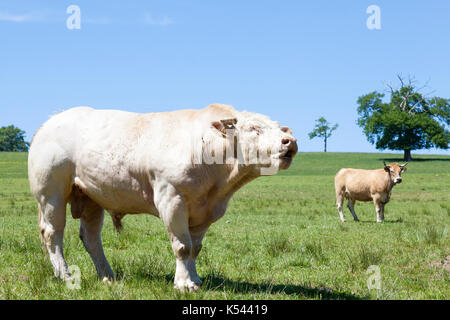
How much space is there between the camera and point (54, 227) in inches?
240

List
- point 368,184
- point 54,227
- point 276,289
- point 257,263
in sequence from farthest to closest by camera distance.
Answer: point 368,184, point 257,263, point 54,227, point 276,289

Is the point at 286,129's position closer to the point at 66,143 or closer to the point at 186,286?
the point at 186,286

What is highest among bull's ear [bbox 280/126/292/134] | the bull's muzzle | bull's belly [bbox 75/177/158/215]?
bull's ear [bbox 280/126/292/134]

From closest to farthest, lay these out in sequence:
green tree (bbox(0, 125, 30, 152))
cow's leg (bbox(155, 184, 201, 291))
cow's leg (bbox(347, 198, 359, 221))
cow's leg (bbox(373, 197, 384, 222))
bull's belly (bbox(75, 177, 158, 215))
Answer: cow's leg (bbox(155, 184, 201, 291)) → bull's belly (bbox(75, 177, 158, 215)) → cow's leg (bbox(373, 197, 384, 222)) → cow's leg (bbox(347, 198, 359, 221)) → green tree (bbox(0, 125, 30, 152))

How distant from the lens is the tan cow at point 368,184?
1658 cm

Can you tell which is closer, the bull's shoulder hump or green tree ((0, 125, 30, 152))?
the bull's shoulder hump

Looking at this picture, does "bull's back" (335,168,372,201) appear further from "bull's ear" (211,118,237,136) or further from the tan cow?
"bull's ear" (211,118,237,136)

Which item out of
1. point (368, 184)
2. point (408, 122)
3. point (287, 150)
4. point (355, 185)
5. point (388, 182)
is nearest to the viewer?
point (287, 150)

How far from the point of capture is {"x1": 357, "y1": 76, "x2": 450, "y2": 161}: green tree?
7756 cm

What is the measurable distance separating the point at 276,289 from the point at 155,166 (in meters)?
2.13

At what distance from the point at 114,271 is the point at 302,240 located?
506cm

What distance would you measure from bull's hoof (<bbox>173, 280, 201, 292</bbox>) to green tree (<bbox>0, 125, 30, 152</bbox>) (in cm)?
14242

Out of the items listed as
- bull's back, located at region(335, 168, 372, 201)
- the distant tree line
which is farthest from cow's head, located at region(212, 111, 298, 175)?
the distant tree line

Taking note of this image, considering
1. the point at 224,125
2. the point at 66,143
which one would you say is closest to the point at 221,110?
the point at 224,125
